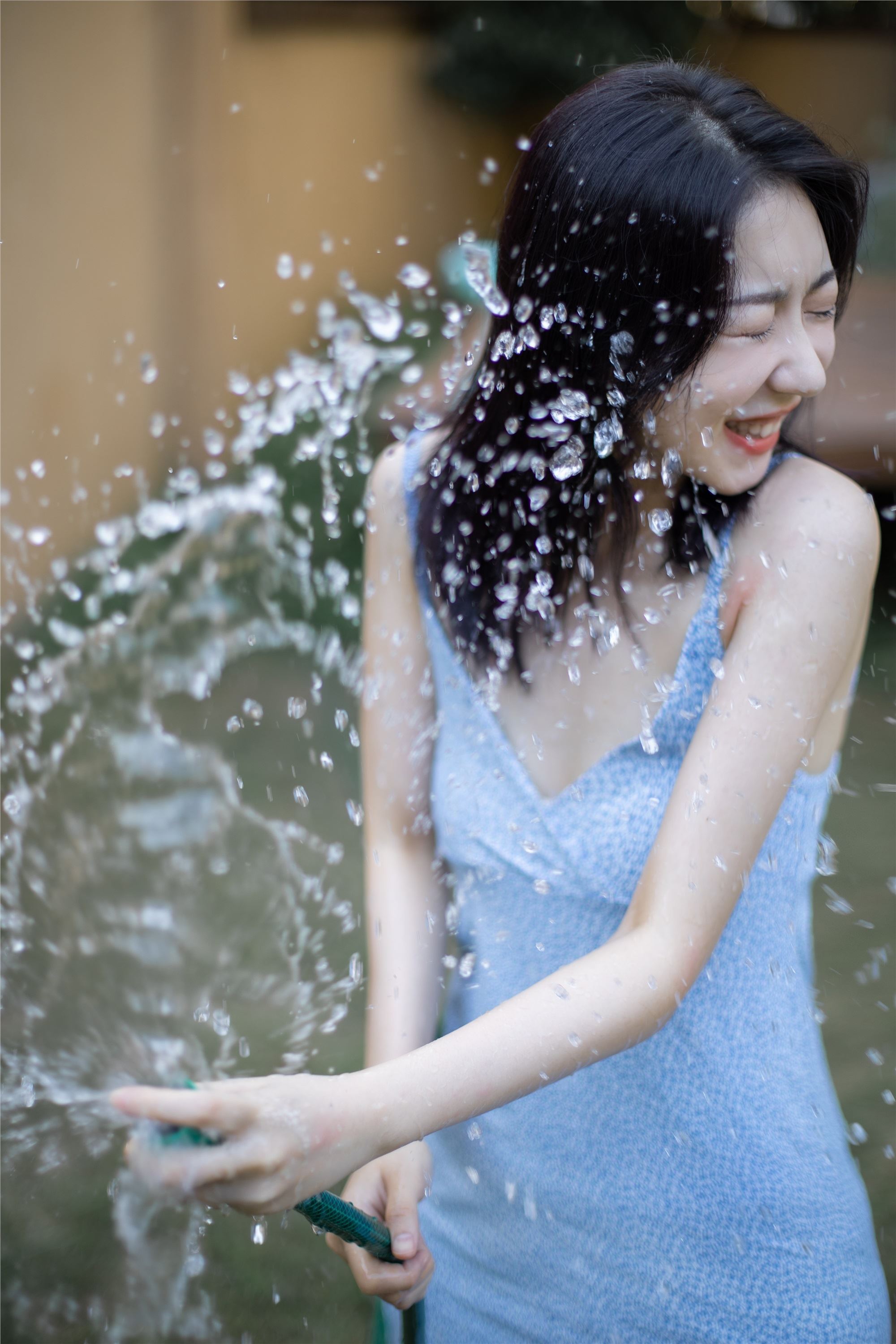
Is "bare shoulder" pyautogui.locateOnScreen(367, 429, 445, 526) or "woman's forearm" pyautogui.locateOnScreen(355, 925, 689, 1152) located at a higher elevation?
"bare shoulder" pyautogui.locateOnScreen(367, 429, 445, 526)

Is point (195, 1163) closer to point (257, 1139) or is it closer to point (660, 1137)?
point (257, 1139)

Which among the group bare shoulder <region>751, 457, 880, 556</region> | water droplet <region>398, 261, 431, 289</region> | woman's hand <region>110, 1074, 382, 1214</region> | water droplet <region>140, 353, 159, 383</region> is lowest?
water droplet <region>140, 353, 159, 383</region>

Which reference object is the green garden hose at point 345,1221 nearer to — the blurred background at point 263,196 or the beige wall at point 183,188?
the blurred background at point 263,196

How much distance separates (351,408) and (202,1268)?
454 cm

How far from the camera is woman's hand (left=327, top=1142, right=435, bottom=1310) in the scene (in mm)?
1246

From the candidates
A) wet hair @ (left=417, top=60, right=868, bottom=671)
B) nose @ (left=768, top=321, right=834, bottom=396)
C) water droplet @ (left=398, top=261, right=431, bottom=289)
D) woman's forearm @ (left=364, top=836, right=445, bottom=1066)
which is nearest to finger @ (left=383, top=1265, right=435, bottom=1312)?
woman's forearm @ (left=364, top=836, right=445, bottom=1066)

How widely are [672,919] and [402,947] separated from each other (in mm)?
418

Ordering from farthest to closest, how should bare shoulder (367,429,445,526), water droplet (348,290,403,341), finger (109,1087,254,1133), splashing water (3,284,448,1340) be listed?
water droplet (348,290,403,341)
splashing water (3,284,448,1340)
bare shoulder (367,429,445,526)
finger (109,1087,254,1133)

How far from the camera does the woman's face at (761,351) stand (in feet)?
3.93

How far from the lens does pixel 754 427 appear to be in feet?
4.17

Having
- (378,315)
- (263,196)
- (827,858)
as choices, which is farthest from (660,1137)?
(378,315)

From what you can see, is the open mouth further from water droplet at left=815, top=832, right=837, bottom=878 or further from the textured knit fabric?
water droplet at left=815, top=832, right=837, bottom=878

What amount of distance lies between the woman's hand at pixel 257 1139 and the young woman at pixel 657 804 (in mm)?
154

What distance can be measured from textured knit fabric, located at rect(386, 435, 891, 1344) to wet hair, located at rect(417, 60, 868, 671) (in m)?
0.20
